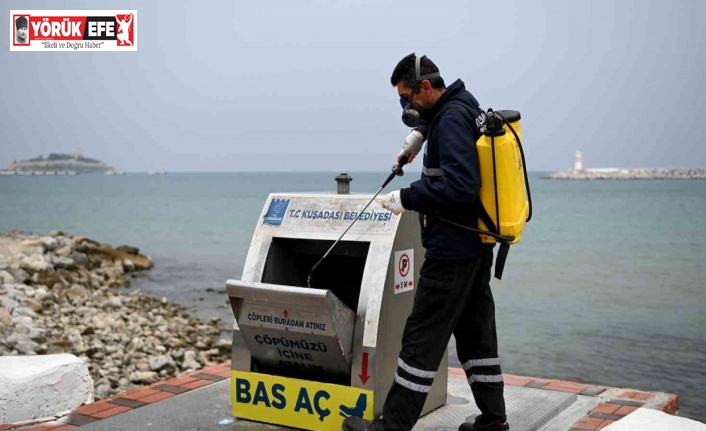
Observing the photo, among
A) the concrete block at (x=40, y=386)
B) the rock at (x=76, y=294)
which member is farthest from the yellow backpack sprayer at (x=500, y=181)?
the rock at (x=76, y=294)

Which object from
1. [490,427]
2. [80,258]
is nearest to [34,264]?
[80,258]

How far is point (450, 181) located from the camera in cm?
358

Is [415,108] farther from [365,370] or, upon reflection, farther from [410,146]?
[365,370]

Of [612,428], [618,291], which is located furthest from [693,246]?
[612,428]

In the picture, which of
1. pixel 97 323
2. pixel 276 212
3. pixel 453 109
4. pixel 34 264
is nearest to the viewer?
pixel 453 109

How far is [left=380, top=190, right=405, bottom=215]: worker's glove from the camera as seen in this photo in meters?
3.75

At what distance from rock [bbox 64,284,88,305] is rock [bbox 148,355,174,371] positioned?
14.4 feet

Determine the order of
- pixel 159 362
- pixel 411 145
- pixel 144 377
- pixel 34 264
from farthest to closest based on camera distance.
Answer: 1. pixel 34 264
2. pixel 159 362
3. pixel 144 377
4. pixel 411 145

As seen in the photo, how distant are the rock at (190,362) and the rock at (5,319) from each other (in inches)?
80.6

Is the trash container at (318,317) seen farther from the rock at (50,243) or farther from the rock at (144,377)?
the rock at (50,243)

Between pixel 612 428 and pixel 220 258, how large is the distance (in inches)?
774

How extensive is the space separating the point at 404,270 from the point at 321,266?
2.30ft

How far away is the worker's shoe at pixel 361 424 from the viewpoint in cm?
390

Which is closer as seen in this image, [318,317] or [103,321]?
[318,317]
